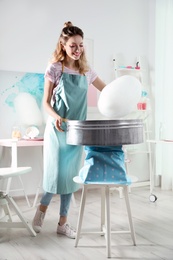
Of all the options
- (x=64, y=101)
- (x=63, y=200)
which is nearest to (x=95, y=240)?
(x=63, y=200)

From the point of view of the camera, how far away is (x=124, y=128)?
1.67 meters

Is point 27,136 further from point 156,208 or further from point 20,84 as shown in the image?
point 156,208

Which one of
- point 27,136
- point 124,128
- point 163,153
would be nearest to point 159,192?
point 163,153

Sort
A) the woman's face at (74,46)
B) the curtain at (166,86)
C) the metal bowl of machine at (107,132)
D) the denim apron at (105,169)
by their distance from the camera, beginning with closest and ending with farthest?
the metal bowl of machine at (107,132)
the denim apron at (105,169)
the woman's face at (74,46)
the curtain at (166,86)

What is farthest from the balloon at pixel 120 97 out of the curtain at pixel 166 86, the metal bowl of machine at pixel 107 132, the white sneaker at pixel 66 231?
the curtain at pixel 166 86

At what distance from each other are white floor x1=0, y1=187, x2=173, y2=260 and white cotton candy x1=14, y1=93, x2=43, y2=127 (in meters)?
0.87

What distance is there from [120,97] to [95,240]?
1.01 m

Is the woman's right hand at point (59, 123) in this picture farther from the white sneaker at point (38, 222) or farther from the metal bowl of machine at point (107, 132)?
the white sneaker at point (38, 222)

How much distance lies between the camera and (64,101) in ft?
6.75

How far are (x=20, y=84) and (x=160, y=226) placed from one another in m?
1.84

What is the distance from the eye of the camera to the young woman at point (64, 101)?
6.65 feet

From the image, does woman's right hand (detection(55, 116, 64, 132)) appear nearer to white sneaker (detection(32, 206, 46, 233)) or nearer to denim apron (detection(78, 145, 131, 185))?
denim apron (detection(78, 145, 131, 185))

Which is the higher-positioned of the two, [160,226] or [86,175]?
[86,175]

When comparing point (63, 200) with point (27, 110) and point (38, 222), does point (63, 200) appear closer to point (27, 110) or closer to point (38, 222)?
point (38, 222)
